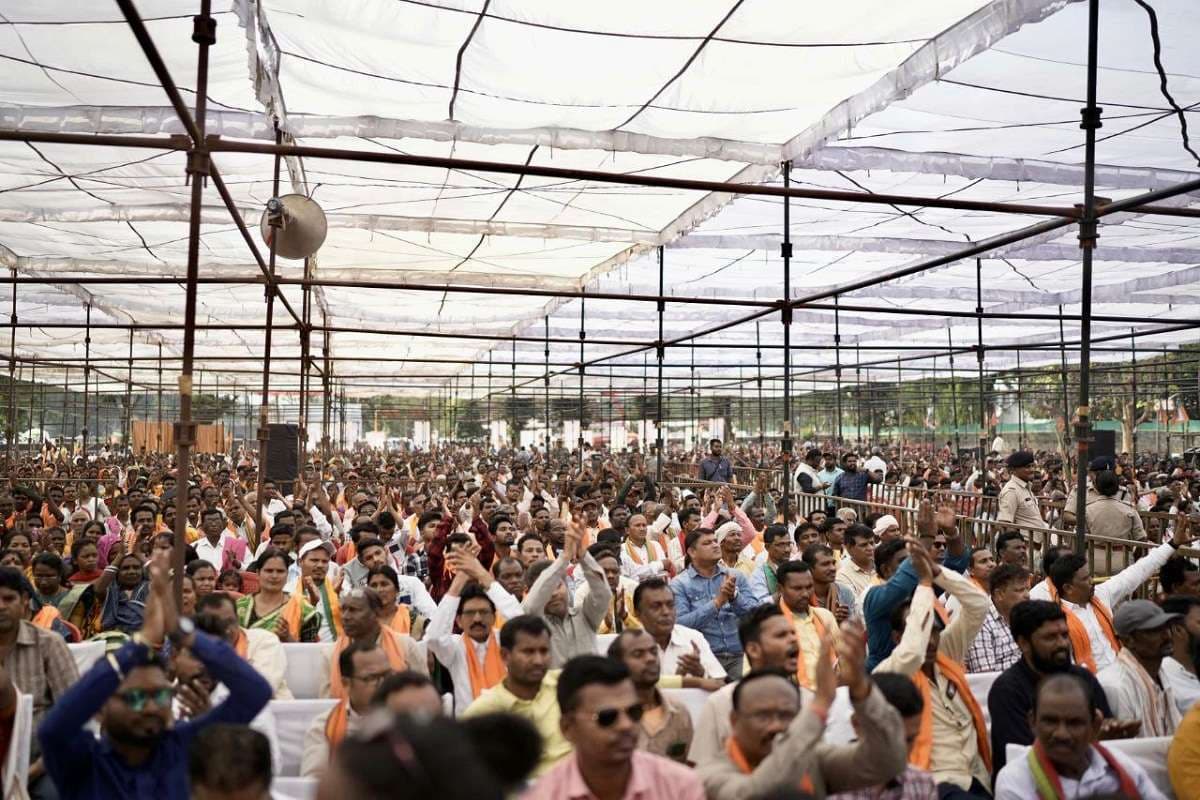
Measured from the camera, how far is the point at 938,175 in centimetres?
949

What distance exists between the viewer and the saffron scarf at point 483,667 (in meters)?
5.02

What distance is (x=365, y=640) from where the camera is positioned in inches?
188

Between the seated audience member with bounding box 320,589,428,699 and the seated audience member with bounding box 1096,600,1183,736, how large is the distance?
3288 mm

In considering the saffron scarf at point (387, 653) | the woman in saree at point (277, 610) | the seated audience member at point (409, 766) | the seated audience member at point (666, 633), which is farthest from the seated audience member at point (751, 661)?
the woman in saree at point (277, 610)

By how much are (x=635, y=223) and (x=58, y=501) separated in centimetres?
834

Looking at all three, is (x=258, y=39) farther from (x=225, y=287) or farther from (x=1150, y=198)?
(x=225, y=287)

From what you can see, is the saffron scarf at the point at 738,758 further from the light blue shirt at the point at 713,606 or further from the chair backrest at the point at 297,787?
the light blue shirt at the point at 713,606

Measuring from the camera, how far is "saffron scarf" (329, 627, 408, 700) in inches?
184

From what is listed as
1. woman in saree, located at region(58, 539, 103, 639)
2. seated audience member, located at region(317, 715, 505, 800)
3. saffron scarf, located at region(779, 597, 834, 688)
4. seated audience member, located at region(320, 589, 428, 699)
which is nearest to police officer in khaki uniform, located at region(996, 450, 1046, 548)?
saffron scarf, located at region(779, 597, 834, 688)

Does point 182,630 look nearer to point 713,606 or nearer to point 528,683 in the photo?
point 528,683

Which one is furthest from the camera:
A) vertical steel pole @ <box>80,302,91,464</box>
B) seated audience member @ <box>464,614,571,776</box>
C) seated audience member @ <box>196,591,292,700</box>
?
vertical steel pole @ <box>80,302,91,464</box>

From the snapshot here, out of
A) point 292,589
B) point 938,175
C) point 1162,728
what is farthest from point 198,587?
point 938,175

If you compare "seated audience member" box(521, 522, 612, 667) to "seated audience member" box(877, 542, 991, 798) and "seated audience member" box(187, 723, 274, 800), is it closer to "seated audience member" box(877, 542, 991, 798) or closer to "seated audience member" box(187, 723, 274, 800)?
"seated audience member" box(877, 542, 991, 798)

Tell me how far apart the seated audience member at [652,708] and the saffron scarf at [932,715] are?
3.15 feet
